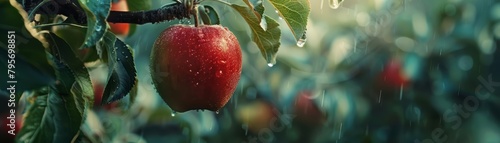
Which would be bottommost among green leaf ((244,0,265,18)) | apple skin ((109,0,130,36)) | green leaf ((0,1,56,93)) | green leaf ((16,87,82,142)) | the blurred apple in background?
the blurred apple in background

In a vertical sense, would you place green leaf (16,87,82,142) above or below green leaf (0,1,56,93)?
below

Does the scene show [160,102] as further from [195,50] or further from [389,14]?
[195,50]

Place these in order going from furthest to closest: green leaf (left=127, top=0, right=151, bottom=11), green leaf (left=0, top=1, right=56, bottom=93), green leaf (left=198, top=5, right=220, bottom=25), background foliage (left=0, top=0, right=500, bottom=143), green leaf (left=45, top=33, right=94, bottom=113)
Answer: background foliage (left=0, top=0, right=500, bottom=143) < green leaf (left=127, top=0, right=151, bottom=11) < green leaf (left=198, top=5, right=220, bottom=25) < green leaf (left=45, top=33, right=94, bottom=113) < green leaf (left=0, top=1, right=56, bottom=93)

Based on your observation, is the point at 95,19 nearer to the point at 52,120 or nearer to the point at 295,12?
the point at 52,120

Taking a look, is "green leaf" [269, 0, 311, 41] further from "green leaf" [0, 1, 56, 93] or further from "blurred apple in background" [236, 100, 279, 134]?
"blurred apple in background" [236, 100, 279, 134]

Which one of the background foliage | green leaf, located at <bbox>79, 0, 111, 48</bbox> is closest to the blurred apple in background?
the background foliage
